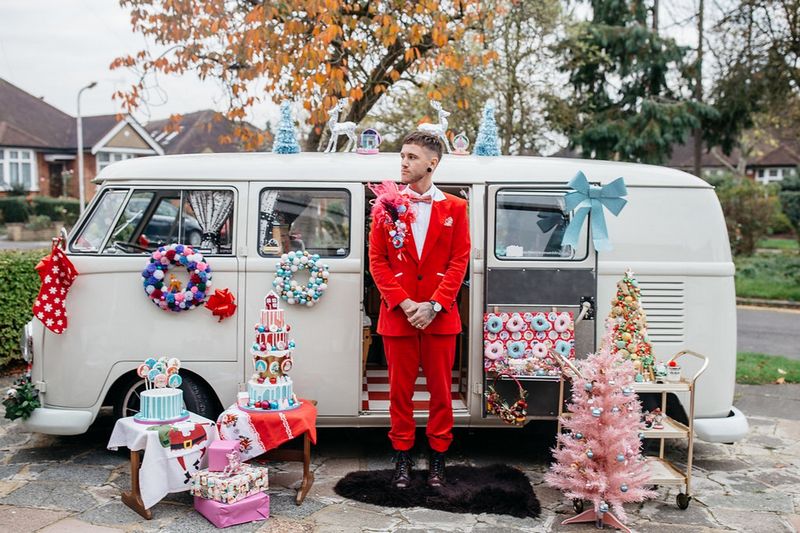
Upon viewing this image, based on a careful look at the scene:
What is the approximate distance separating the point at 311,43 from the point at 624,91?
14322 mm

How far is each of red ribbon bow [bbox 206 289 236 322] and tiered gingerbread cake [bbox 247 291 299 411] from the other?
0.48m

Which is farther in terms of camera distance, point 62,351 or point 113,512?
point 62,351

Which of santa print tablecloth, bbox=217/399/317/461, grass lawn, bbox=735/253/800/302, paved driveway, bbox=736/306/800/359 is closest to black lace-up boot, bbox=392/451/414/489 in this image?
santa print tablecloth, bbox=217/399/317/461

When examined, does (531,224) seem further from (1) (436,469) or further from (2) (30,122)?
(2) (30,122)

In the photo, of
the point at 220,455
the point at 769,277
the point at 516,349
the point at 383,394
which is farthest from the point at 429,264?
the point at 769,277

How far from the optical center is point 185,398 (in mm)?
5477

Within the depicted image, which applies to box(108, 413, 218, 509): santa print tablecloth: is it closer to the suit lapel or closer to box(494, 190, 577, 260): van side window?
the suit lapel

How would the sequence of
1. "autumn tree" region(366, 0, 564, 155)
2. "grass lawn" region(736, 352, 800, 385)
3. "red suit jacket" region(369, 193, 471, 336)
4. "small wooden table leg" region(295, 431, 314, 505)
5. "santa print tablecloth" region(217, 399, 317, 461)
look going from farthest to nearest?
"autumn tree" region(366, 0, 564, 155) < "grass lawn" region(736, 352, 800, 385) < "red suit jacket" region(369, 193, 471, 336) < "small wooden table leg" region(295, 431, 314, 505) < "santa print tablecloth" region(217, 399, 317, 461)

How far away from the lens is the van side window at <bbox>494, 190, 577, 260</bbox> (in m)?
5.59

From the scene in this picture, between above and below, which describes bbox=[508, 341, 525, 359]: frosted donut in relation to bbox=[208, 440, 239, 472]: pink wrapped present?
above

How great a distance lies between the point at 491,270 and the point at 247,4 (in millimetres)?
5989

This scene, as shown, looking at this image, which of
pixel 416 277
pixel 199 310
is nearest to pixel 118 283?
pixel 199 310

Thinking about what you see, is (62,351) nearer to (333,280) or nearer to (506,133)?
(333,280)

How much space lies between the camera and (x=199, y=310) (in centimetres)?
544
